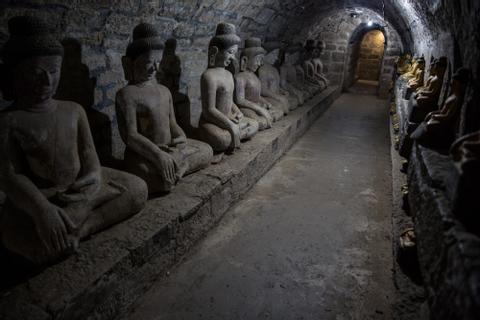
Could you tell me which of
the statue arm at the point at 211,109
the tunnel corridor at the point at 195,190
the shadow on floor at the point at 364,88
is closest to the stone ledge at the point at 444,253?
the tunnel corridor at the point at 195,190

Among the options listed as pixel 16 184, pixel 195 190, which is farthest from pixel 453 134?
pixel 16 184

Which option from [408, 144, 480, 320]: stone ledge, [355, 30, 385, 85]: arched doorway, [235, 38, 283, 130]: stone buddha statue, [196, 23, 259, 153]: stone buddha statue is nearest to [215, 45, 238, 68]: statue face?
[196, 23, 259, 153]: stone buddha statue

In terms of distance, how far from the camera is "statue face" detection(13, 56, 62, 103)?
207cm

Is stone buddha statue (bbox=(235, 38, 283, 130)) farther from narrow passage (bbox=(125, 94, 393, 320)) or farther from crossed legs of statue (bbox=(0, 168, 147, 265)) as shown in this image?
crossed legs of statue (bbox=(0, 168, 147, 265))

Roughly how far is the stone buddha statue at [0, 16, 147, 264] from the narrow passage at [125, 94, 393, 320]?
69 centimetres

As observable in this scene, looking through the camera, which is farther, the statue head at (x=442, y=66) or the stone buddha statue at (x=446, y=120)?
the statue head at (x=442, y=66)

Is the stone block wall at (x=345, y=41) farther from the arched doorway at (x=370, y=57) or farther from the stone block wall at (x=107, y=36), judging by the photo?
the stone block wall at (x=107, y=36)

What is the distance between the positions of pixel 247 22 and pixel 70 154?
437cm

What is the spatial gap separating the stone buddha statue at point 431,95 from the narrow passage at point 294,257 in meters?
1.05

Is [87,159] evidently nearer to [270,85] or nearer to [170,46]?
[170,46]

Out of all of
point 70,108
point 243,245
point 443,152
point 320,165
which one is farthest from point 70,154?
point 320,165

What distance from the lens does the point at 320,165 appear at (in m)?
5.25

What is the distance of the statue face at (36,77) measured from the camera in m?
2.07

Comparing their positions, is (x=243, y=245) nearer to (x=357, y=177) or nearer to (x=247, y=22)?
(x=357, y=177)
